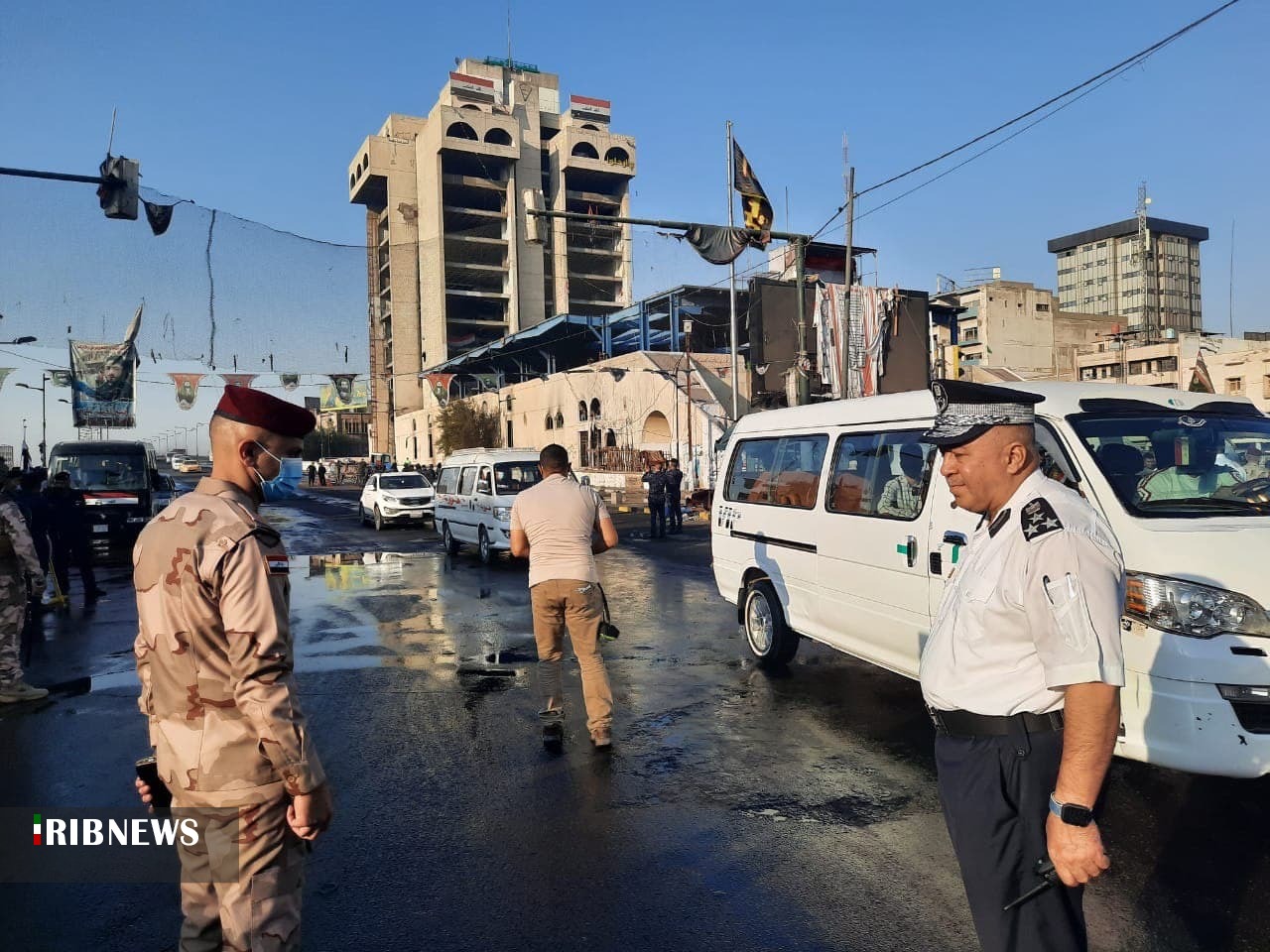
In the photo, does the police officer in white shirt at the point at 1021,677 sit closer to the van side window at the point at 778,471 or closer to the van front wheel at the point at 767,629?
the van side window at the point at 778,471

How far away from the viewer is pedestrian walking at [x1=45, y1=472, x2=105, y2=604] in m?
11.9

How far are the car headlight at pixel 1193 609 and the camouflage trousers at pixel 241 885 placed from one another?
3.53 metres

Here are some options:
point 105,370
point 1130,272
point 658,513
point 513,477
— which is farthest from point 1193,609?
point 1130,272

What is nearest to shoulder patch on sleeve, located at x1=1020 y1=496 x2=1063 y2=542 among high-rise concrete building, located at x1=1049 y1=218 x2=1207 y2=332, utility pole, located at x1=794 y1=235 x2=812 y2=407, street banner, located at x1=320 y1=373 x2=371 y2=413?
utility pole, located at x1=794 y1=235 x2=812 y2=407

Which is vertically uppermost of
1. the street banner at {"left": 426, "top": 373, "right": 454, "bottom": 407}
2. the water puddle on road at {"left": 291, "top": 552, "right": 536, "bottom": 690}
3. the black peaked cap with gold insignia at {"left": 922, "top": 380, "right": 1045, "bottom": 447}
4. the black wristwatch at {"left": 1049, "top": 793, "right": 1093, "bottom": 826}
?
the street banner at {"left": 426, "top": 373, "right": 454, "bottom": 407}

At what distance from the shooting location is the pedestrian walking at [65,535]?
11.9 meters

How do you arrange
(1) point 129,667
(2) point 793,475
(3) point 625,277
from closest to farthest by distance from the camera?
1. (2) point 793,475
2. (1) point 129,667
3. (3) point 625,277

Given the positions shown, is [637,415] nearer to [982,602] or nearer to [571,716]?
[571,716]

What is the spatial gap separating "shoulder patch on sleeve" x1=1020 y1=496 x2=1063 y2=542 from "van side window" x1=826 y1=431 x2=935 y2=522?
3265 millimetres

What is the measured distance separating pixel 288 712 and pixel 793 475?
541cm

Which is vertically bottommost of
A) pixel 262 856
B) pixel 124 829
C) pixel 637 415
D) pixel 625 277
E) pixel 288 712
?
pixel 124 829

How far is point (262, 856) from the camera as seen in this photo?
2.30m

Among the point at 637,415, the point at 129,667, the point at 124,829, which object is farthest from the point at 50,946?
the point at 637,415

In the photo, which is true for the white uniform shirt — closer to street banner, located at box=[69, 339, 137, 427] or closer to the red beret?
the red beret
